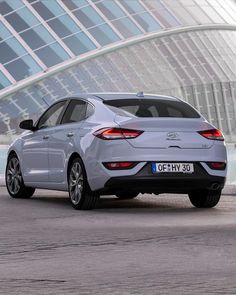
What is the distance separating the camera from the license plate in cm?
1304

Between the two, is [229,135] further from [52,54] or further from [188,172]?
[188,172]

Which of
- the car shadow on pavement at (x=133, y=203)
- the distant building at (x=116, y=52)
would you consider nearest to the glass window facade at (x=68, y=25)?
the distant building at (x=116, y=52)

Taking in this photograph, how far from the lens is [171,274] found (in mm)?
7801

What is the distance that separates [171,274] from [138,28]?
3132cm

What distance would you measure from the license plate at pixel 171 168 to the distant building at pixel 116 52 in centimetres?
2213

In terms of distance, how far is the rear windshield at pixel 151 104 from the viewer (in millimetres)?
13664

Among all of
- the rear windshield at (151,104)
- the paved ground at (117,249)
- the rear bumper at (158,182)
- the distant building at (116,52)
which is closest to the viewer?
the paved ground at (117,249)

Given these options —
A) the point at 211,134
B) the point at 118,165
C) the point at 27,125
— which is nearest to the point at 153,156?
the point at 118,165

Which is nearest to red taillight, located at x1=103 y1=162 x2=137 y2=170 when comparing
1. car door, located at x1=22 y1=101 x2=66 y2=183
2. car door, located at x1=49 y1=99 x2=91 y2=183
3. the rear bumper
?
the rear bumper

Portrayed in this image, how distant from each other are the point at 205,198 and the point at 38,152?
250cm

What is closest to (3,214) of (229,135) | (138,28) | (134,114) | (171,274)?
(134,114)

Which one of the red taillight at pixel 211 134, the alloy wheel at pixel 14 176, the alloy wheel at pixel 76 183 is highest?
the alloy wheel at pixel 76 183

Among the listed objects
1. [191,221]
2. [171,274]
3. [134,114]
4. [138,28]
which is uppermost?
[171,274]

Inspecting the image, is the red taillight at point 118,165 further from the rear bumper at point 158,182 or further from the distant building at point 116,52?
the distant building at point 116,52
